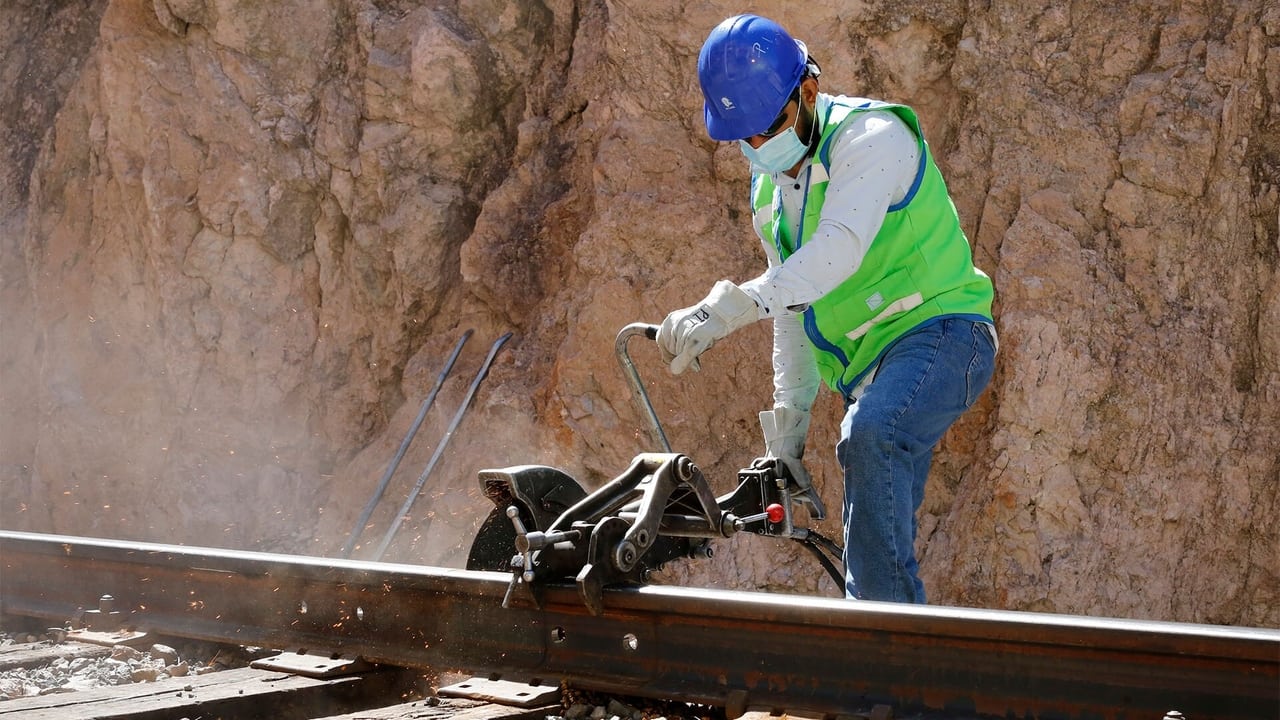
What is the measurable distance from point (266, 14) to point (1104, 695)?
8.42 m

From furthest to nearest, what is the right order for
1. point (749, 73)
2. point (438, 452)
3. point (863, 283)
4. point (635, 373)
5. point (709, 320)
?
point (438, 452) < point (635, 373) < point (863, 283) < point (749, 73) < point (709, 320)

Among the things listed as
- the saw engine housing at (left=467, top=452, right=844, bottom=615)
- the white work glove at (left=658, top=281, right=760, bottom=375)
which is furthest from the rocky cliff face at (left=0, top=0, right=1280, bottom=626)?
the white work glove at (left=658, top=281, right=760, bottom=375)

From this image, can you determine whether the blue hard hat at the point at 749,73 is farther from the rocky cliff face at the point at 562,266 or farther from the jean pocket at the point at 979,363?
the rocky cliff face at the point at 562,266

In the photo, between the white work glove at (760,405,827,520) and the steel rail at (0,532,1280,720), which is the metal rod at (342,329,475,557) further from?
the white work glove at (760,405,827,520)

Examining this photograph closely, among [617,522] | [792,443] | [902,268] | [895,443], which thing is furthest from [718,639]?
[902,268]

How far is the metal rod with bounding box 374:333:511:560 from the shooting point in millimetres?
7879

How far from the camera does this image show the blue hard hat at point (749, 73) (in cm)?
381

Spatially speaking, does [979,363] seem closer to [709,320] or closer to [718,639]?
[709,320]

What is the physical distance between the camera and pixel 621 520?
3.47 meters

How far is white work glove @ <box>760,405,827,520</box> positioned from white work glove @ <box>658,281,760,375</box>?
694mm

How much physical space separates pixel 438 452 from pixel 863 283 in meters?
4.60

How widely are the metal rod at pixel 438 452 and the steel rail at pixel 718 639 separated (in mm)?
3356

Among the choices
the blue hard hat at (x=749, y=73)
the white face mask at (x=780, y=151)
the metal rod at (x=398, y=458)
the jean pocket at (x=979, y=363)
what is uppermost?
the blue hard hat at (x=749, y=73)

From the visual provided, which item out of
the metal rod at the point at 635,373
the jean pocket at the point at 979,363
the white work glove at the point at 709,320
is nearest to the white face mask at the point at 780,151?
the white work glove at the point at 709,320
